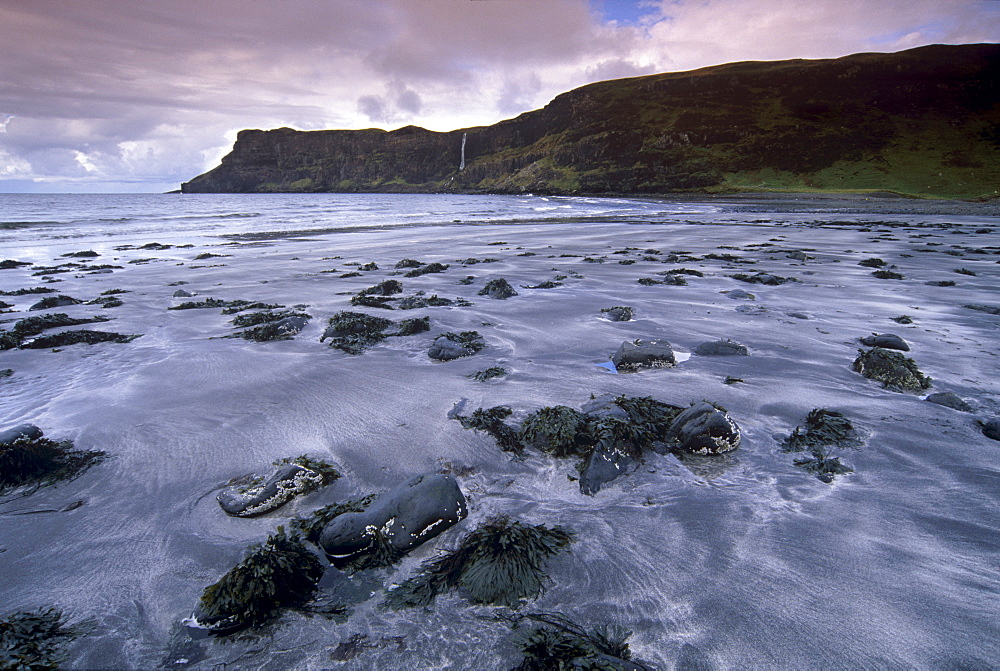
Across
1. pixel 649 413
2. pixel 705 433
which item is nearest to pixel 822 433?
pixel 705 433

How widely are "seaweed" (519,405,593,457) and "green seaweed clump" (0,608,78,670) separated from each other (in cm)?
267

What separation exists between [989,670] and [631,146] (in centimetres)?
11806

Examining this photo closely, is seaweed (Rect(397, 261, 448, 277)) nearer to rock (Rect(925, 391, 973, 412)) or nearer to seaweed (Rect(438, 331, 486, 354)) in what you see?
seaweed (Rect(438, 331, 486, 354))

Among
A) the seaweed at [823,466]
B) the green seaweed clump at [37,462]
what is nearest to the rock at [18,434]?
the green seaweed clump at [37,462]

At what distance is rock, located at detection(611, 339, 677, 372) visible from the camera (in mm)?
4957

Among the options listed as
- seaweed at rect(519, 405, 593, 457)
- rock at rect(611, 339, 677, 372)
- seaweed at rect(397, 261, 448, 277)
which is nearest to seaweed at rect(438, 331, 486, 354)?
rock at rect(611, 339, 677, 372)

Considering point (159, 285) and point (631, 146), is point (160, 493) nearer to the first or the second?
point (159, 285)

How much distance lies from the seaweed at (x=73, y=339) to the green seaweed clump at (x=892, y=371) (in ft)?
29.1

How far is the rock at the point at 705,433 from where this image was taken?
3324 millimetres

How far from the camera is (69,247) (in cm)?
1925

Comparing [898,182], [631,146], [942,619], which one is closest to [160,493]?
[942,619]

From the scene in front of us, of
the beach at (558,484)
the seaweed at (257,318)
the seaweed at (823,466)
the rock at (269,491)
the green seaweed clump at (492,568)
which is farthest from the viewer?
the seaweed at (257,318)

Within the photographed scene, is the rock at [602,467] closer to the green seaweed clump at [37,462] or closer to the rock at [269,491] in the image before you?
the rock at [269,491]

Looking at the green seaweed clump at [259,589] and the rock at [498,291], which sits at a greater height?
the green seaweed clump at [259,589]
